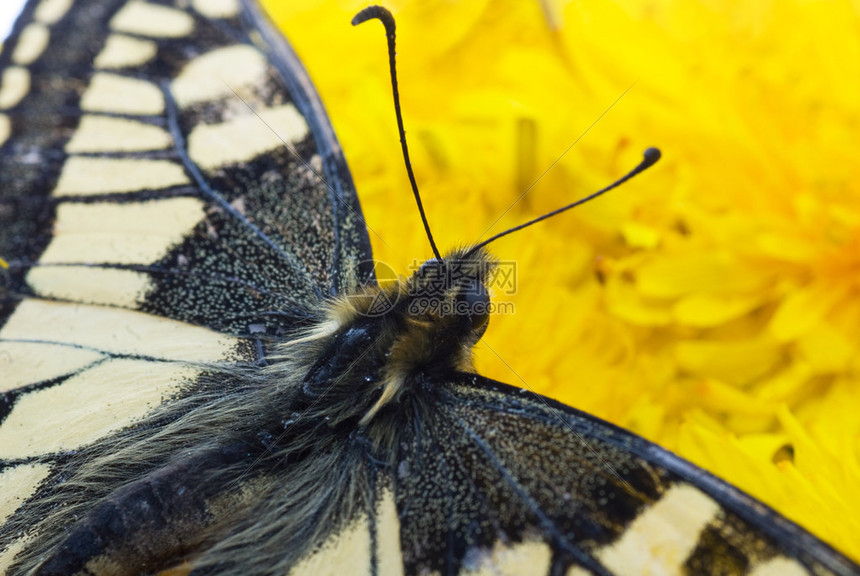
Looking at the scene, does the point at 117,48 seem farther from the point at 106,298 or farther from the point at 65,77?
the point at 106,298

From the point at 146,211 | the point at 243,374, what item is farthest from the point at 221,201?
the point at 243,374

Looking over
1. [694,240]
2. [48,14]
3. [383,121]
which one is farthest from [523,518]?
[48,14]

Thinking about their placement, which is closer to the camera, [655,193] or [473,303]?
[473,303]

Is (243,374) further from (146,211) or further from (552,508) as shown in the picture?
(552,508)

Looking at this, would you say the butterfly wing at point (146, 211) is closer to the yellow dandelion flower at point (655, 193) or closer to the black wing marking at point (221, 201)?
the black wing marking at point (221, 201)

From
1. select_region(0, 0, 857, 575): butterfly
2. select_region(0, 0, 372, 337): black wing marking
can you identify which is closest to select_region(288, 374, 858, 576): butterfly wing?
select_region(0, 0, 857, 575): butterfly

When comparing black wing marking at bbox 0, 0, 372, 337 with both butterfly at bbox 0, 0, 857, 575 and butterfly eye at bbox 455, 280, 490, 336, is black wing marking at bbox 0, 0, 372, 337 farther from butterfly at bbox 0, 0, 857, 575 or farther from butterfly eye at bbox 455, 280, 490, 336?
butterfly eye at bbox 455, 280, 490, 336
